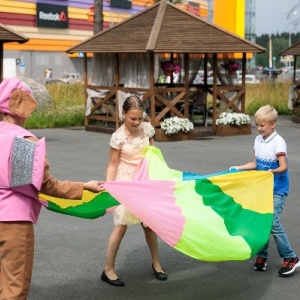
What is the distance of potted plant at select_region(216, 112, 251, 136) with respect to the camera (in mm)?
Answer: 19547

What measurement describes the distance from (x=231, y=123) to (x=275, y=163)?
44.5ft

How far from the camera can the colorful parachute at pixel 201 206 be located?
5086 mm

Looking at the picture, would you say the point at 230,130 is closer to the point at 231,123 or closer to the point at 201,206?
the point at 231,123

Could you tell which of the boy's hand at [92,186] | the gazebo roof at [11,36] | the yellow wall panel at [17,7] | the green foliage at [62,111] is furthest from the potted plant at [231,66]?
the yellow wall panel at [17,7]

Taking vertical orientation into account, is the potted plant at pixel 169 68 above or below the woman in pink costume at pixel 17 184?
above

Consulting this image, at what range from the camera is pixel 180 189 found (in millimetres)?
5465

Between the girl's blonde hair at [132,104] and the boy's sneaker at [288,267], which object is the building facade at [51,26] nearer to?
the girl's blonde hair at [132,104]

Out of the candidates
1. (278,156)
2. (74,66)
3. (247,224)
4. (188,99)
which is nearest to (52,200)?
(247,224)

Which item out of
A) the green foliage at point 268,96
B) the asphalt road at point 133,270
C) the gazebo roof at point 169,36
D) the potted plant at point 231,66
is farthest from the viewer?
the green foliage at point 268,96

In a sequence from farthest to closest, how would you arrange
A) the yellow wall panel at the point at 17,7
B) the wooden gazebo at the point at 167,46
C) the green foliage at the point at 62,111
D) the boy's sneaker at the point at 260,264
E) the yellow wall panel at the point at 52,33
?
the yellow wall panel at the point at 52,33 < the yellow wall panel at the point at 17,7 < the green foliage at the point at 62,111 < the wooden gazebo at the point at 167,46 < the boy's sneaker at the point at 260,264

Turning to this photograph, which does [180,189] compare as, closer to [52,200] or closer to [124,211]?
[124,211]

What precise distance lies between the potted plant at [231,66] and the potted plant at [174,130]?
2469 millimetres

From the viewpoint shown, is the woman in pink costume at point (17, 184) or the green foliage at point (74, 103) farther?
the green foliage at point (74, 103)

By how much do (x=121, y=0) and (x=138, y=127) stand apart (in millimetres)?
55523
